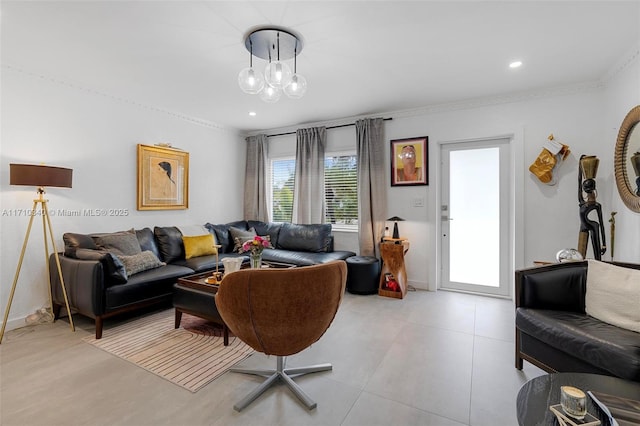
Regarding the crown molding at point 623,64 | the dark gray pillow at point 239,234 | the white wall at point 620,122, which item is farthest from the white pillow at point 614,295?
the dark gray pillow at point 239,234

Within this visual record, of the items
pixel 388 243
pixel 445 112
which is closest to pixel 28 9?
pixel 388 243

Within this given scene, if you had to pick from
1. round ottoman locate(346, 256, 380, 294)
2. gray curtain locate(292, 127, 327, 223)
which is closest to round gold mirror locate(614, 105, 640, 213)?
round ottoman locate(346, 256, 380, 294)

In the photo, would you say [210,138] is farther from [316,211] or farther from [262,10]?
[262,10]

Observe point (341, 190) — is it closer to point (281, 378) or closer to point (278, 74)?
point (278, 74)

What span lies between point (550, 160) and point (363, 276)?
2.65 meters

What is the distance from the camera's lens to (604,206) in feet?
10.8

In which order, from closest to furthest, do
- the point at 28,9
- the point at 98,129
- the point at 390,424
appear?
the point at 390,424
the point at 28,9
the point at 98,129

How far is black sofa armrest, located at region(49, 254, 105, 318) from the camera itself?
8.94ft

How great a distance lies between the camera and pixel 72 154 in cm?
338

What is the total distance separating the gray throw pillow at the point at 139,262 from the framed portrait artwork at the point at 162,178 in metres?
0.95

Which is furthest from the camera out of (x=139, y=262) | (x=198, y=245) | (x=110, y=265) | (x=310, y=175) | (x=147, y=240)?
(x=310, y=175)

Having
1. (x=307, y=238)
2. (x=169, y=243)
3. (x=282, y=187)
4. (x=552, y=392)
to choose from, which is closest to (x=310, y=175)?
(x=282, y=187)

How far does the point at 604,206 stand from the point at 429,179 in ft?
6.22

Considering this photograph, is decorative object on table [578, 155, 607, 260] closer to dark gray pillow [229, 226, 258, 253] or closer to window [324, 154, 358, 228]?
window [324, 154, 358, 228]
